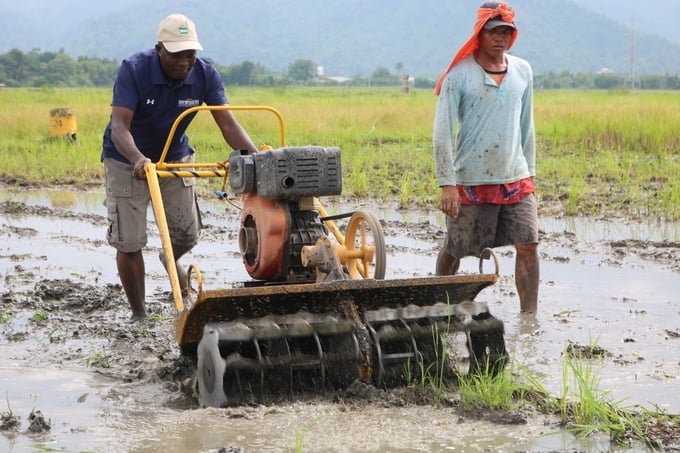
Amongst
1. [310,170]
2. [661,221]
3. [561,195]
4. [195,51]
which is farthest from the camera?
[561,195]

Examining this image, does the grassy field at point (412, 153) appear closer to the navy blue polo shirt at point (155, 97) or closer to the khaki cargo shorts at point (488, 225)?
the khaki cargo shorts at point (488, 225)

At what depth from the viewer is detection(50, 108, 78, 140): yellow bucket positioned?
15.8 metres

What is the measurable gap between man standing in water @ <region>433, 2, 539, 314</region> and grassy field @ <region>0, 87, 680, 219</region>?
410 cm

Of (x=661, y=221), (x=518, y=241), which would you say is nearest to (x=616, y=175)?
(x=661, y=221)

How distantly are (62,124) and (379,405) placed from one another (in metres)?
12.4

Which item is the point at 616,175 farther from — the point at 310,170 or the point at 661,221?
the point at 310,170

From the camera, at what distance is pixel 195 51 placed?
18.2 ft

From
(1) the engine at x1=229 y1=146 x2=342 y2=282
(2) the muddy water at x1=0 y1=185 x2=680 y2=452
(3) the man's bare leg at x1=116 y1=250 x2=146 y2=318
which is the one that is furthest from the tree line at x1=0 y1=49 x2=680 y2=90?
(1) the engine at x1=229 y1=146 x2=342 y2=282

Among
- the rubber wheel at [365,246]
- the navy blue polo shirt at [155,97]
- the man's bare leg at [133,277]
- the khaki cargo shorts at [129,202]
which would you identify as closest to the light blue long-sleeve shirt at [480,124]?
the rubber wheel at [365,246]

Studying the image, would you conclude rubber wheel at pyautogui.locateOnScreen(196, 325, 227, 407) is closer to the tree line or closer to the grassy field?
the grassy field

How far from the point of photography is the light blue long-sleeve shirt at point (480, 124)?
5812mm

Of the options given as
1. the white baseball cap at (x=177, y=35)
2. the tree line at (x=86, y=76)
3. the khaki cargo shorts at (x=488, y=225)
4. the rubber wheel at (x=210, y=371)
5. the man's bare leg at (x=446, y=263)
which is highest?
the tree line at (x=86, y=76)

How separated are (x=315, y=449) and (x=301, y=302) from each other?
81 cm

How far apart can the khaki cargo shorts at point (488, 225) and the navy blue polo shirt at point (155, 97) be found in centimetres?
152
